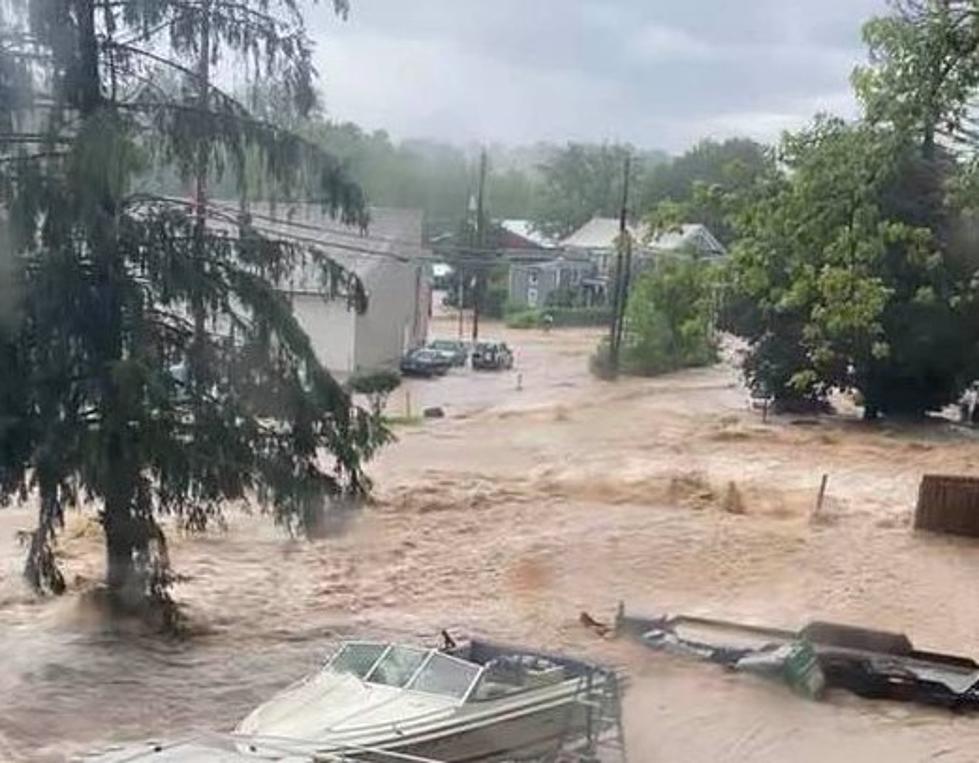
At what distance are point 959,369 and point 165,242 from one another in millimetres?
14253

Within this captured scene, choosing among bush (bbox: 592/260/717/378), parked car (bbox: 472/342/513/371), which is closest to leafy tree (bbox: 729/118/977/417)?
bush (bbox: 592/260/717/378)

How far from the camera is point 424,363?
910 inches

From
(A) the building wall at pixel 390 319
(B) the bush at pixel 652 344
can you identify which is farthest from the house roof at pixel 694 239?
(B) the bush at pixel 652 344

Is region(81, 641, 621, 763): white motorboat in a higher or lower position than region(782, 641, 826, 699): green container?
higher

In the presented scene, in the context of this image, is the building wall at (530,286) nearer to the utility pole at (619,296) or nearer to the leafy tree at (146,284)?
the utility pole at (619,296)

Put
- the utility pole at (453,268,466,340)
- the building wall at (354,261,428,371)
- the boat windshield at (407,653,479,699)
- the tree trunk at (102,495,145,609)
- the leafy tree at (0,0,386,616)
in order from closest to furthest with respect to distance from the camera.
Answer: the boat windshield at (407,653,479,699)
the leafy tree at (0,0,386,616)
the tree trunk at (102,495,145,609)
the building wall at (354,261,428,371)
the utility pole at (453,268,466,340)

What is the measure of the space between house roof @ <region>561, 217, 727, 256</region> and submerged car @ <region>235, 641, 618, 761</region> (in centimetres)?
441

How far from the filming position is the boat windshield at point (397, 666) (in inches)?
218

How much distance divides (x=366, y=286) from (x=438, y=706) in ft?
20.5

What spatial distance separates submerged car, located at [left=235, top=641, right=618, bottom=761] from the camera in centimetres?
504

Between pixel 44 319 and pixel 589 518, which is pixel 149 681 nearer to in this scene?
pixel 44 319

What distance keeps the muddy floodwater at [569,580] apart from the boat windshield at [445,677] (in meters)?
1.09

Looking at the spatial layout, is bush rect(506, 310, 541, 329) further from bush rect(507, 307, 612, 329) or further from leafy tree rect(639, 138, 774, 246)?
leafy tree rect(639, 138, 774, 246)

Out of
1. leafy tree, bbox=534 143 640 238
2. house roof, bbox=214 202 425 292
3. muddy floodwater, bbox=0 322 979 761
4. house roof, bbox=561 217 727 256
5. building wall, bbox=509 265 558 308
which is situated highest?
leafy tree, bbox=534 143 640 238
